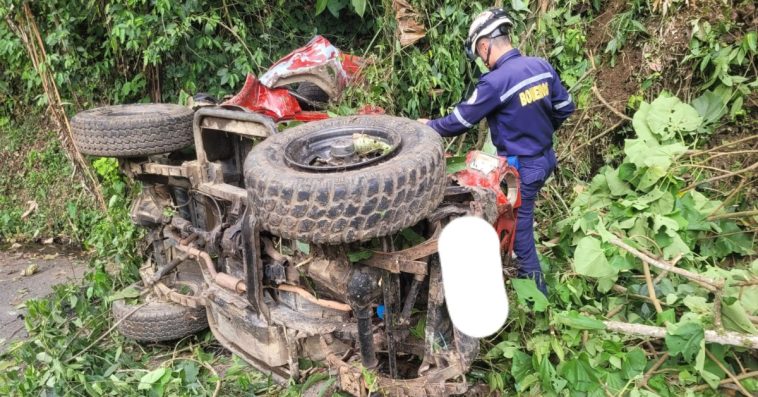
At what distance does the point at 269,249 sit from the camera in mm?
2764

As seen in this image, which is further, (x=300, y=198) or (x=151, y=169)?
(x=151, y=169)

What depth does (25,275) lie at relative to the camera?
16.5 ft

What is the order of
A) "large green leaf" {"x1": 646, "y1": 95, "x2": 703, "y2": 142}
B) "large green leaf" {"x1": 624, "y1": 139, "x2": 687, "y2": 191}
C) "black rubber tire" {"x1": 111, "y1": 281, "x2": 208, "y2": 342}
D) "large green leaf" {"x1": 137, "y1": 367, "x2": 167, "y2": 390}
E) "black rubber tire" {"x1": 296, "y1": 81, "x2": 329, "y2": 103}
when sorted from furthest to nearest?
"black rubber tire" {"x1": 296, "y1": 81, "x2": 329, "y2": 103}, "black rubber tire" {"x1": 111, "y1": 281, "x2": 208, "y2": 342}, "large green leaf" {"x1": 646, "y1": 95, "x2": 703, "y2": 142}, "large green leaf" {"x1": 624, "y1": 139, "x2": 687, "y2": 191}, "large green leaf" {"x1": 137, "y1": 367, "x2": 167, "y2": 390}

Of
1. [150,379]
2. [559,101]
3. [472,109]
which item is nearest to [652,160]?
[559,101]

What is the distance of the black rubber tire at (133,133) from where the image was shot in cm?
315

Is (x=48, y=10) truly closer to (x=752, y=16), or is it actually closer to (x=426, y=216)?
(x=426, y=216)

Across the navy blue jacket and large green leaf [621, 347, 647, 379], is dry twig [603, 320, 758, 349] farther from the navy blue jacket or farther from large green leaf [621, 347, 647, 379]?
the navy blue jacket

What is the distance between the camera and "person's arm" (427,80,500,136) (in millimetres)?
2998

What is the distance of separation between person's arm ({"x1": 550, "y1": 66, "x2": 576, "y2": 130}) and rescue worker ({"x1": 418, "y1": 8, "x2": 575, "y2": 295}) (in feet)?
0.04

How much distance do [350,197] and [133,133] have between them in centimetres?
182

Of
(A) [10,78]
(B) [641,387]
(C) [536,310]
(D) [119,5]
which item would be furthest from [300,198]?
(A) [10,78]

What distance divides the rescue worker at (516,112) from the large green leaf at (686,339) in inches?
32.7

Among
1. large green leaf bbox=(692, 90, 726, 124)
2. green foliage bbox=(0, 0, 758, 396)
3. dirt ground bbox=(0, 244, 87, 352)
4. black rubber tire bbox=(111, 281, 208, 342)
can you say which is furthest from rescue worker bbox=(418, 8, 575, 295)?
dirt ground bbox=(0, 244, 87, 352)

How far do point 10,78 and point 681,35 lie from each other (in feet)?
23.8
